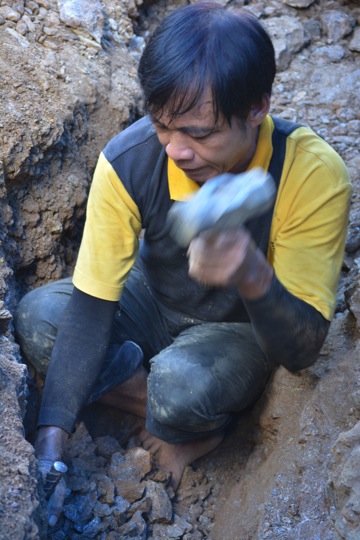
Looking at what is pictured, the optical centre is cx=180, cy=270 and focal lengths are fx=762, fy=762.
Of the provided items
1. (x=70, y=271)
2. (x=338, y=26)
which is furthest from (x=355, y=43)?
(x=70, y=271)

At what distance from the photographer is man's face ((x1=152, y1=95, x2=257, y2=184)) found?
197 cm

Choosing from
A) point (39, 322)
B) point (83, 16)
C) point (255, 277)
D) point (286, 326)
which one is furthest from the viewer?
point (83, 16)

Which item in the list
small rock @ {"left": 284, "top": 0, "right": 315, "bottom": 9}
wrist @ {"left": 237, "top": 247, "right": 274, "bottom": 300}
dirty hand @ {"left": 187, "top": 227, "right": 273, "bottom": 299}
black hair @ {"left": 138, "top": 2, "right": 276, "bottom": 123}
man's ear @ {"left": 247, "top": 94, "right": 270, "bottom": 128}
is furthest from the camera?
small rock @ {"left": 284, "top": 0, "right": 315, "bottom": 9}

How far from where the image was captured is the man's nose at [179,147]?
201cm

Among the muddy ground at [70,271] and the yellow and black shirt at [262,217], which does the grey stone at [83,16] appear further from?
the yellow and black shirt at [262,217]

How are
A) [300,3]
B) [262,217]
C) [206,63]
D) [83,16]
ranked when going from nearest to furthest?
[206,63], [262,217], [83,16], [300,3]

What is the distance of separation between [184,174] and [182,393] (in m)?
0.71

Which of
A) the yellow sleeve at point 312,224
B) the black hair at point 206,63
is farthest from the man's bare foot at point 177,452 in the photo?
the black hair at point 206,63

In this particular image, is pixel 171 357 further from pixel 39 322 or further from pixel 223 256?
pixel 223 256

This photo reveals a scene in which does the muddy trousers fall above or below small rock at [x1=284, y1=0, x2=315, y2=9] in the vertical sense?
Answer: below

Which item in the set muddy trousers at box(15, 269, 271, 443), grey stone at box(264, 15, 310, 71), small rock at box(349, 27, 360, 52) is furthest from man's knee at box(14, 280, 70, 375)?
small rock at box(349, 27, 360, 52)

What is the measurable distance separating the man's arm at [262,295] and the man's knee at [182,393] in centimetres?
32

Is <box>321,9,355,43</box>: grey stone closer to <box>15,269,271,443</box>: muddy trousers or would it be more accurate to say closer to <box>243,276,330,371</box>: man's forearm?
<box>15,269,271,443</box>: muddy trousers

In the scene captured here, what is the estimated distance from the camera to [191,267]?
5.60 feet
